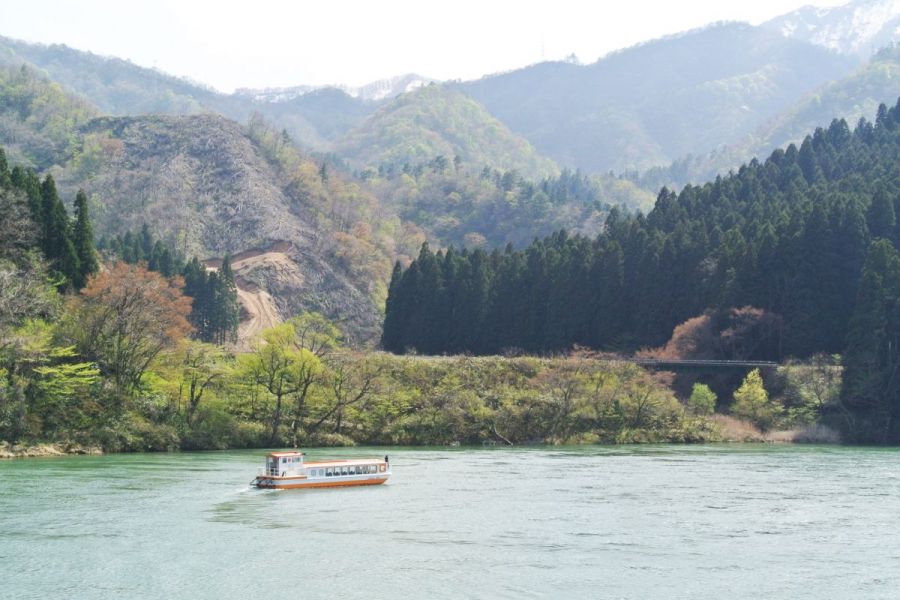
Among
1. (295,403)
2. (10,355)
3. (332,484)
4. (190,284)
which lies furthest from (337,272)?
(332,484)

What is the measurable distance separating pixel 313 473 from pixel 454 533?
1401cm

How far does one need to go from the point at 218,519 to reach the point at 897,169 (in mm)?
90363

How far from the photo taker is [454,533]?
127 ft

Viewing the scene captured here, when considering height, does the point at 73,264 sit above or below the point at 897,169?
below

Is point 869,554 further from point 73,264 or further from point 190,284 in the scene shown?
point 190,284

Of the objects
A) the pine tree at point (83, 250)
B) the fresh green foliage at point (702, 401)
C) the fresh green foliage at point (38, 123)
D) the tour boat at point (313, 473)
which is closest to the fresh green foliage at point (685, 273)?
the fresh green foliage at point (702, 401)

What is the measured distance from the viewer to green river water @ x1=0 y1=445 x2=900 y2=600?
3128 centimetres

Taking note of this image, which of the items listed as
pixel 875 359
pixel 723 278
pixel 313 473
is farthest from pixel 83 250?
pixel 875 359

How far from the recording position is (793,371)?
3351 inches

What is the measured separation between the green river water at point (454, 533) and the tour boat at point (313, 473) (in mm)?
635

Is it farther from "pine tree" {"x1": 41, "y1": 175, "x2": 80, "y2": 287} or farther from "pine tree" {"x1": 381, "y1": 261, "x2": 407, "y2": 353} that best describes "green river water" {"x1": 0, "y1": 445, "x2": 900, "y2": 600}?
"pine tree" {"x1": 381, "y1": 261, "x2": 407, "y2": 353}

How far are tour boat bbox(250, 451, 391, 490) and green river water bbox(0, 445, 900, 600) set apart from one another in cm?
64

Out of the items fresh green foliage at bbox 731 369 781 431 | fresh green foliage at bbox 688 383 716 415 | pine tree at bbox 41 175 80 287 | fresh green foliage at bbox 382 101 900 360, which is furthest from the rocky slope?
fresh green foliage at bbox 731 369 781 431

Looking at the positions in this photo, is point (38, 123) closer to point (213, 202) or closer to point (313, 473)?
point (213, 202)
